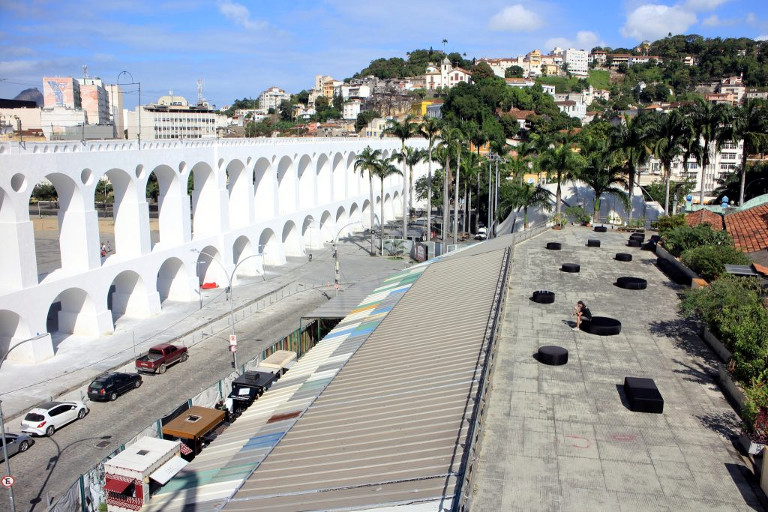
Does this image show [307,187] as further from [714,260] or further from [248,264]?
[714,260]

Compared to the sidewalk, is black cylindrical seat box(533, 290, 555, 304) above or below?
above

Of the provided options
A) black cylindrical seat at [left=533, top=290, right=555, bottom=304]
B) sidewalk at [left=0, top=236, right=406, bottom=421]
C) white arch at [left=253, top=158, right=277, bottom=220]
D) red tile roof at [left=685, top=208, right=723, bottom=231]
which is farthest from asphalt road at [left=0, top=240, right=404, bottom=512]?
red tile roof at [left=685, top=208, right=723, bottom=231]

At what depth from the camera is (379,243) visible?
2987 inches

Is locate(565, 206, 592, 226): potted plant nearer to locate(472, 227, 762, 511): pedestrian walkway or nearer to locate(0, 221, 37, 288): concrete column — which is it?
locate(472, 227, 762, 511): pedestrian walkway

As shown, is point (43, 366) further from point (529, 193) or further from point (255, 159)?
point (529, 193)

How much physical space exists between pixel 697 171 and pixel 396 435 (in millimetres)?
123292

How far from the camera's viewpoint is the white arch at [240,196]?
192 feet

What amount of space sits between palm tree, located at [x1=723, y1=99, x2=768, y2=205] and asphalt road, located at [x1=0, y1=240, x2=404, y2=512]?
42192 millimetres

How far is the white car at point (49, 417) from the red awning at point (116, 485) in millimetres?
8089

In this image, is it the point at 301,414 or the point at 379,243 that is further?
the point at 379,243

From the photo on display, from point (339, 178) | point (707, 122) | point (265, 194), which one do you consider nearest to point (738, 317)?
point (707, 122)

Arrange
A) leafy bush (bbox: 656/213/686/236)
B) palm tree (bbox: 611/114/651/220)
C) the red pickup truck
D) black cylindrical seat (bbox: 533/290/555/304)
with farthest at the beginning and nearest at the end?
palm tree (bbox: 611/114/651/220), leafy bush (bbox: 656/213/686/236), the red pickup truck, black cylindrical seat (bbox: 533/290/555/304)

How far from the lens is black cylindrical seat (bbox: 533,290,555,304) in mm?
27009

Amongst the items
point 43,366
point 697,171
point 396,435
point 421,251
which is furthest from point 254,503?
point 697,171
